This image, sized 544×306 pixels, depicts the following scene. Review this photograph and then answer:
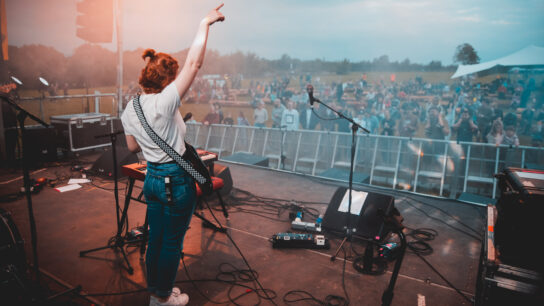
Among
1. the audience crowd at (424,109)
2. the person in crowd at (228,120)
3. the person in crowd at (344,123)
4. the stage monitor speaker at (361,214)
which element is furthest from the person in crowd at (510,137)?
the person in crowd at (228,120)

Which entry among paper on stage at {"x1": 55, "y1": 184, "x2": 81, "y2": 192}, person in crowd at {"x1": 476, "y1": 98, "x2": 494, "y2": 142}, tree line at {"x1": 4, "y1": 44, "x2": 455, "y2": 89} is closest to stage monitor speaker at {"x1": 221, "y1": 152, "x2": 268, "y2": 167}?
paper on stage at {"x1": 55, "y1": 184, "x2": 81, "y2": 192}

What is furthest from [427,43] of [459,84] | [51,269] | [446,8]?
[51,269]

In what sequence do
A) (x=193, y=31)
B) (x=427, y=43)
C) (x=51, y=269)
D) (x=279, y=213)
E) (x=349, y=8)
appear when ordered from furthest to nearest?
(x=193, y=31) < (x=349, y=8) < (x=427, y=43) < (x=279, y=213) < (x=51, y=269)

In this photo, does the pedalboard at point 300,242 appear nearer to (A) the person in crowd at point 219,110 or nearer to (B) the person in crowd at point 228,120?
(B) the person in crowd at point 228,120

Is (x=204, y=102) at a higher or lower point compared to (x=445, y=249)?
higher

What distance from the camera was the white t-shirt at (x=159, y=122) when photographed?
176cm

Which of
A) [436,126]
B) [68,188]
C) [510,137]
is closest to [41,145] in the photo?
[68,188]

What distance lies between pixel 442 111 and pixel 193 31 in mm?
7498

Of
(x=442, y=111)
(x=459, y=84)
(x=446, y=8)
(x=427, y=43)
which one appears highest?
(x=446, y=8)

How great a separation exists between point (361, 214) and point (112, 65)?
9377 millimetres

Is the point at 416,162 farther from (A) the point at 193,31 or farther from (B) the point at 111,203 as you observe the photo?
(A) the point at 193,31

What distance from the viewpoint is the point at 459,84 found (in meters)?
7.72

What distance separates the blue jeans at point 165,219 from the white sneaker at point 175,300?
0.33ft

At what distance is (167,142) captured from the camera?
1.87 metres
